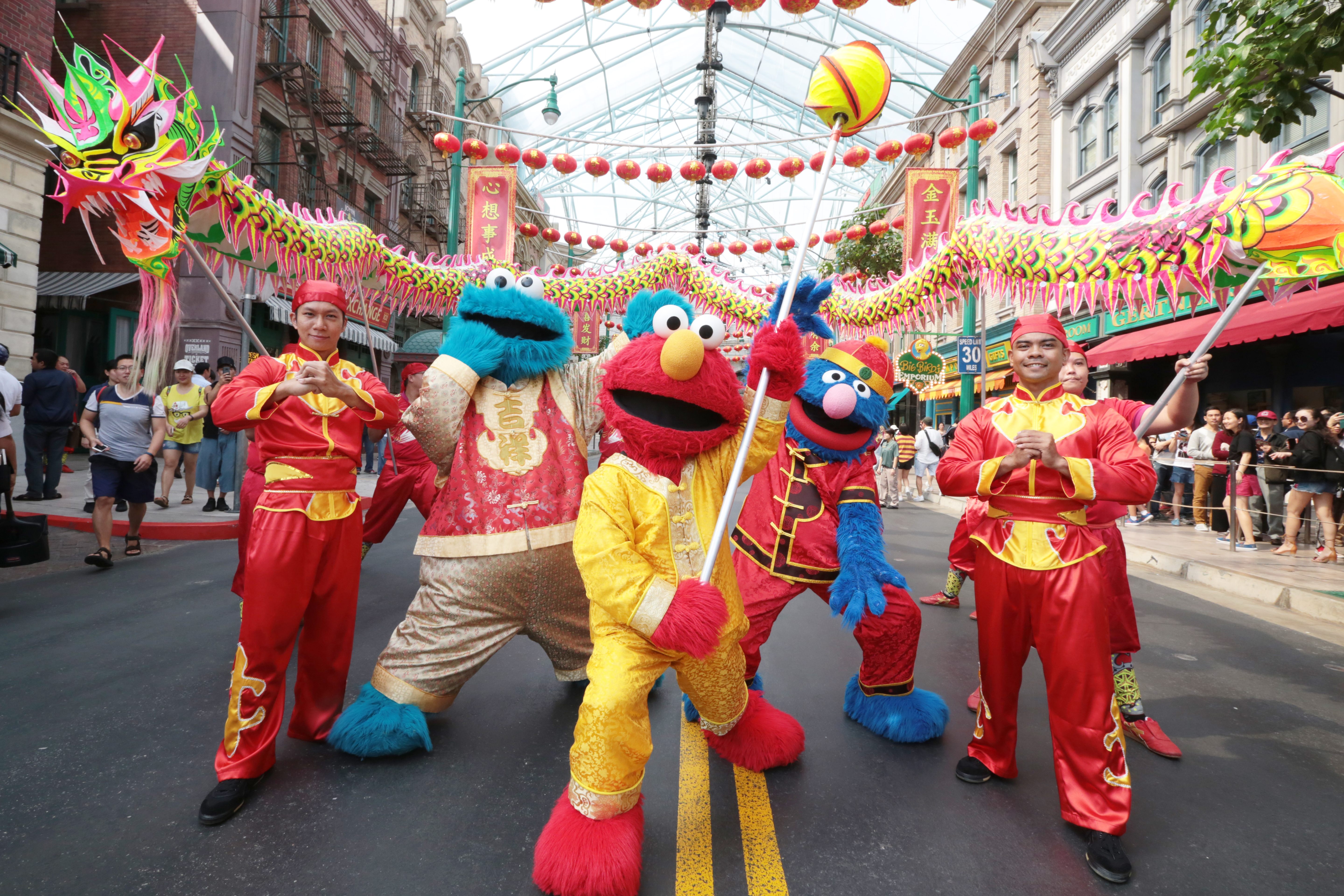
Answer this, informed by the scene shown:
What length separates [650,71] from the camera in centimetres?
2414

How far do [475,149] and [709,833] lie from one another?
9657 mm

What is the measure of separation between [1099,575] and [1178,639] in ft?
11.5

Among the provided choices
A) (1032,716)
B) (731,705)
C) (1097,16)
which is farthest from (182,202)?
(1097,16)

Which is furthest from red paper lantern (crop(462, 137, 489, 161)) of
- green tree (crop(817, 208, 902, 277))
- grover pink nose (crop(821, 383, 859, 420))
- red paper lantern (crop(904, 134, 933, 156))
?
green tree (crop(817, 208, 902, 277))

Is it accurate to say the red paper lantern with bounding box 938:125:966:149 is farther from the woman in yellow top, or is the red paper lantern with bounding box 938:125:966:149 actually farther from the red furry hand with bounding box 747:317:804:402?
the woman in yellow top

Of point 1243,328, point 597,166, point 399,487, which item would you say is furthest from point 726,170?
point 399,487

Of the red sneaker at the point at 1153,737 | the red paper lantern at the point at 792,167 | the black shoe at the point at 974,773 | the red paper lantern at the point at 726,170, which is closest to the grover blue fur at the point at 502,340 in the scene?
the black shoe at the point at 974,773

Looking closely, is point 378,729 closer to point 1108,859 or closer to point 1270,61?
point 1108,859

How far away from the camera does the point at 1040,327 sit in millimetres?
2691

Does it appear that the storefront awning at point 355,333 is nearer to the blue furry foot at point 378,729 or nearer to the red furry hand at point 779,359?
the blue furry foot at point 378,729

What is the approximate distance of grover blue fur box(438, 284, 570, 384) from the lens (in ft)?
9.20

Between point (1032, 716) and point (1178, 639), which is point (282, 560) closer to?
point (1032, 716)

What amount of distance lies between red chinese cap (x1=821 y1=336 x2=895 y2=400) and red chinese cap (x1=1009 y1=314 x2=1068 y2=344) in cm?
76

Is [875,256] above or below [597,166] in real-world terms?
above
